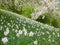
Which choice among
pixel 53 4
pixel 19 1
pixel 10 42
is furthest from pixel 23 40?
pixel 53 4

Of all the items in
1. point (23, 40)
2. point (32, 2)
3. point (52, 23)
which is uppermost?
point (23, 40)

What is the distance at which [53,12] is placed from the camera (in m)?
26.1

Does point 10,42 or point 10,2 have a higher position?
point 10,42

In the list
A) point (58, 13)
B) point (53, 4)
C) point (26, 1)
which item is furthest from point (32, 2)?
point (58, 13)

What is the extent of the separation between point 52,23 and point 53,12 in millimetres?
2623

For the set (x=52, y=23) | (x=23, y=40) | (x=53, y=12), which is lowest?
(x=52, y=23)

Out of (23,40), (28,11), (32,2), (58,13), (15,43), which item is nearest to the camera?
(15,43)

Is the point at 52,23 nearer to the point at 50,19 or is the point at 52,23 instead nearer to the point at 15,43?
the point at 50,19

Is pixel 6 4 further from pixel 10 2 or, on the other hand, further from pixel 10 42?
pixel 10 42

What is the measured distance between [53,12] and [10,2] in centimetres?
1027

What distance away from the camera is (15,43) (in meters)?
6.65

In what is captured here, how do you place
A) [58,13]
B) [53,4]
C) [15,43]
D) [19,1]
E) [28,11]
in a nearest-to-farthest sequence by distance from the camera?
1. [15,43]
2. [19,1]
3. [53,4]
4. [58,13]
5. [28,11]

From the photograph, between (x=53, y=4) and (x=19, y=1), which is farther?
(x=53, y=4)

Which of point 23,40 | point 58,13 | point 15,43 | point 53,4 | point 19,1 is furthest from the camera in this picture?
point 58,13
